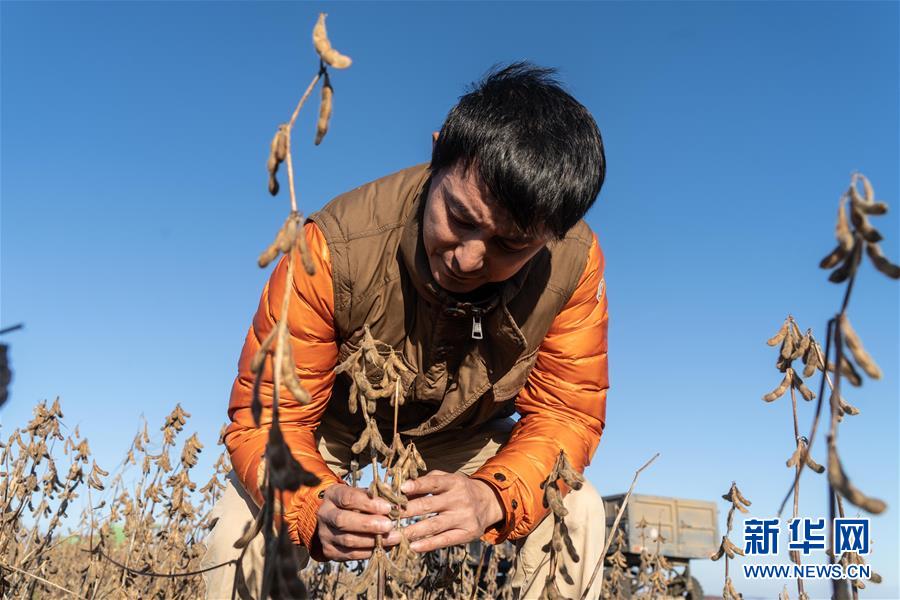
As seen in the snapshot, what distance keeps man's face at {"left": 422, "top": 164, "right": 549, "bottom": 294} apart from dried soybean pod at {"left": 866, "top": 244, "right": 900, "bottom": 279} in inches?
56.8

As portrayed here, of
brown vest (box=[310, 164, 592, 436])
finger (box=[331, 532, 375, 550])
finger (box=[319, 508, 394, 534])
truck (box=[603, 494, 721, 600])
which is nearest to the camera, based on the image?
finger (box=[319, 508, 394, 534])

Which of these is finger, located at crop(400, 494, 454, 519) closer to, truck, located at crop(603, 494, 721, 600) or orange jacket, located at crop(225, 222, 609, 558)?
orange jacket, located at crop(225, 222, 609, 558)

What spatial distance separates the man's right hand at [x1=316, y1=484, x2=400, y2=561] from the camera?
1980mm

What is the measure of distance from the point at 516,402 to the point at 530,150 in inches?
46.7

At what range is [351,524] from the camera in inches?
81.8

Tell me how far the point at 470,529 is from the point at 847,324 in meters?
1.49

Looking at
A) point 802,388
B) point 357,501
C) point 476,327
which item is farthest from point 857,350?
point 476,327

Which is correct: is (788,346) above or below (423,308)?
below

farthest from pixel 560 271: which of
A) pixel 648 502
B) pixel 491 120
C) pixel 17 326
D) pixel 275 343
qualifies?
pixel 648 502

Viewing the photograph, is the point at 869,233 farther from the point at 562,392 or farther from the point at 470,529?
the point at 562,392

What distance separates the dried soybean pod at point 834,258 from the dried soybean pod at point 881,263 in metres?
0.03

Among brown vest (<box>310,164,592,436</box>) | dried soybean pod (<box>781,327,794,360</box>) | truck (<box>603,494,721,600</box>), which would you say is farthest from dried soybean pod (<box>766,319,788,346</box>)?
truck (<box>603,494,721,600</box>)

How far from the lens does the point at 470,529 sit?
7.80 ft

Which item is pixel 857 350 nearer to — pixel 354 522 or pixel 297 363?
pixel 354 522
